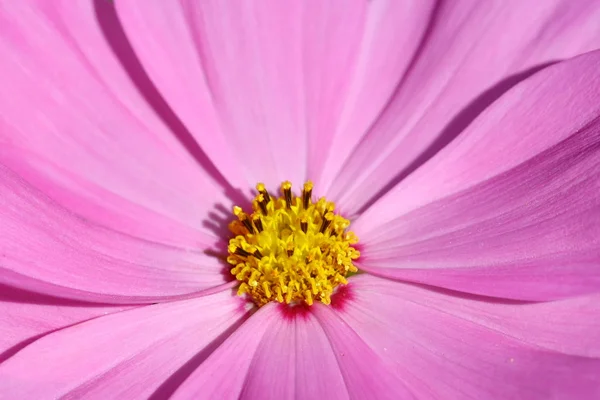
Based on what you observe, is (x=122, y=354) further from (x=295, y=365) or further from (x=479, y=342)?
(x=479, y=342)

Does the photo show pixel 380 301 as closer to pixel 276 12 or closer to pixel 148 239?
pixel 148 239

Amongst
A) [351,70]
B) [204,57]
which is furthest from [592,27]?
[204,57]

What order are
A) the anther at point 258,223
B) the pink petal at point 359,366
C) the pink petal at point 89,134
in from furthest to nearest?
1. the anther at point 258,223
2. the pink petal at point 89,134
3. the pink petal at point 359,366

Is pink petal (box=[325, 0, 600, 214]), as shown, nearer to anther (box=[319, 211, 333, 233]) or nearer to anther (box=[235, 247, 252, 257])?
anther (box=[319, 211, 333, 233])

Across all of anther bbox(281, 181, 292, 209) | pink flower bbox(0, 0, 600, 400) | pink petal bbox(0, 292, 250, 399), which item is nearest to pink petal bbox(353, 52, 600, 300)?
pink flower bbox(0, 0, 600, 400)

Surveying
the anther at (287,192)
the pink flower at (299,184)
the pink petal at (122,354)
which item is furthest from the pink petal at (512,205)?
the pink petal at (122,354)

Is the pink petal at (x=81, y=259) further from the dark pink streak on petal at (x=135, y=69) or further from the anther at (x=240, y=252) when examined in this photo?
the dark pink streak on petal at (x=135, y=69)

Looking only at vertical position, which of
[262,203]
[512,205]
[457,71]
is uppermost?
[457,71]

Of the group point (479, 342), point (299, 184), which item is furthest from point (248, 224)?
point (479, 342)
